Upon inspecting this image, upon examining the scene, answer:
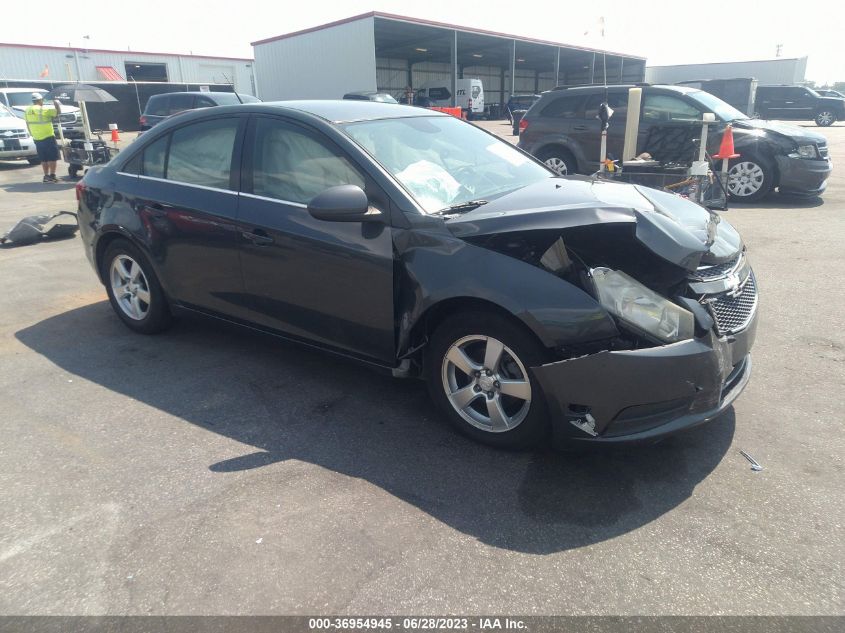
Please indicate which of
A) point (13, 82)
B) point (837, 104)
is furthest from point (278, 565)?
point (837, 104)

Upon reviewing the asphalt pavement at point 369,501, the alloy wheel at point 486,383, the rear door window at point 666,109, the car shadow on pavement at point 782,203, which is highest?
the rear door window at point 666,109

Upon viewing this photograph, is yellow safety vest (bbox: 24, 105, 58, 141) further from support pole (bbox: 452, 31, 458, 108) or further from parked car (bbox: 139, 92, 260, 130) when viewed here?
support pole (bbox: 452, 31, 458, 108)

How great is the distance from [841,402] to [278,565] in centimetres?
325

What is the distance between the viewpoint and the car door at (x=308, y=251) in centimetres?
342

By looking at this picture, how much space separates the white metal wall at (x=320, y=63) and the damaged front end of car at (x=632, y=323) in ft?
100

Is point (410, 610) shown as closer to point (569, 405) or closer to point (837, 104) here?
point (569, 405)

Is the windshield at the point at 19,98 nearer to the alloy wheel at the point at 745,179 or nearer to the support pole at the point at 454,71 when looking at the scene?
the support pole at the point at 454,71

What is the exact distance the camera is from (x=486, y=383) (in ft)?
10.3

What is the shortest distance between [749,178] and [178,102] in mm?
14552

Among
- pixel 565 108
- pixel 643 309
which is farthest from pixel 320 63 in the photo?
pixel 643 309

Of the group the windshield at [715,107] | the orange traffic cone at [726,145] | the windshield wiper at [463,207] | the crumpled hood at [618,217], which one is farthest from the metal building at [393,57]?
the windshield wiper at [463,207]

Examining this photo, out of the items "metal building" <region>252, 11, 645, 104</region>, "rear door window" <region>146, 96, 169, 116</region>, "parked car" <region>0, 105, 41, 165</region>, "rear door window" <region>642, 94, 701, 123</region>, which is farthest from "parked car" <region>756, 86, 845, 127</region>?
"parked car" <region>0, 105, 41, 165</region>

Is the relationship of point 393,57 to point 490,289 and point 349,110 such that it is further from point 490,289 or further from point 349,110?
point 490,289

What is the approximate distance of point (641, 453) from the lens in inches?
126
